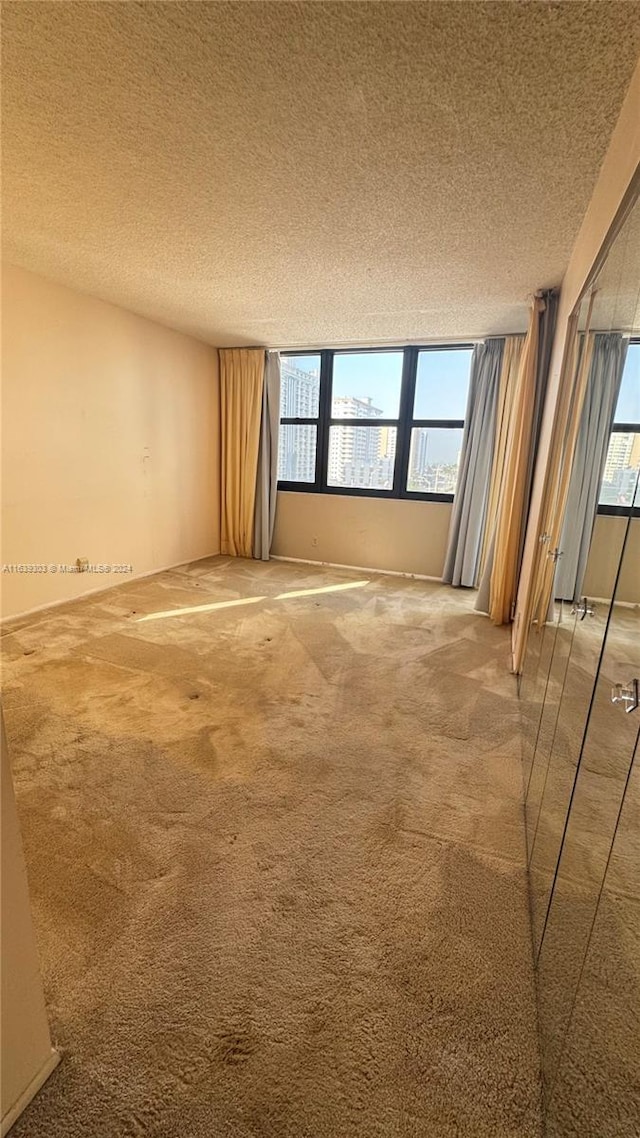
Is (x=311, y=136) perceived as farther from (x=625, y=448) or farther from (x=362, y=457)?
(x=362, y=457)

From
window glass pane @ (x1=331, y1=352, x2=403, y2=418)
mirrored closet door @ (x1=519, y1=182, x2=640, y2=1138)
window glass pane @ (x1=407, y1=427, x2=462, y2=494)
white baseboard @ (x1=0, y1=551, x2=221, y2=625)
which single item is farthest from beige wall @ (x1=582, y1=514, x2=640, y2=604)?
window glass pane @ (x1=331, y1=352, x2=403, y2=418)

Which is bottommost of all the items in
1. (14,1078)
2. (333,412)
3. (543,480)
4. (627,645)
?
(14,1078)

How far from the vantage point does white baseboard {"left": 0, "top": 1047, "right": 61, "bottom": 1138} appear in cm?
82

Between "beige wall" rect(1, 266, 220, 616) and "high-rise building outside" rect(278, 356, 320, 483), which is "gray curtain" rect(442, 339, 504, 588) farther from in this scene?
"beige wall" rect(1, 266, 220, 616)

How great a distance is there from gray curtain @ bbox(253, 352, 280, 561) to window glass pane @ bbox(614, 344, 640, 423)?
4.26m

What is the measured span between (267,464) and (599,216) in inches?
152

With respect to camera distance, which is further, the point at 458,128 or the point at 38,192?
the point at 38,192

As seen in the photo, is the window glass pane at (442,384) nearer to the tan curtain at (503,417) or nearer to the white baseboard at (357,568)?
the tan curtain at (503,417)

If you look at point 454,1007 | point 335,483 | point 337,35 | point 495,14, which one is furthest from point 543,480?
point 335,483

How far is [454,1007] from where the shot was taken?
105 centimetres

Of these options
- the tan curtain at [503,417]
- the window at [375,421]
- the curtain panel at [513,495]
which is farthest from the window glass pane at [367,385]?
the curtain panel at [513,495]

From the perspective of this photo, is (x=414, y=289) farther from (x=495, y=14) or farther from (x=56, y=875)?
(x=56, y=875)

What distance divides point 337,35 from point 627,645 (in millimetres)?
1736

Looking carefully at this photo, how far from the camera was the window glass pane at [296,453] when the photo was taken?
5139 mm
